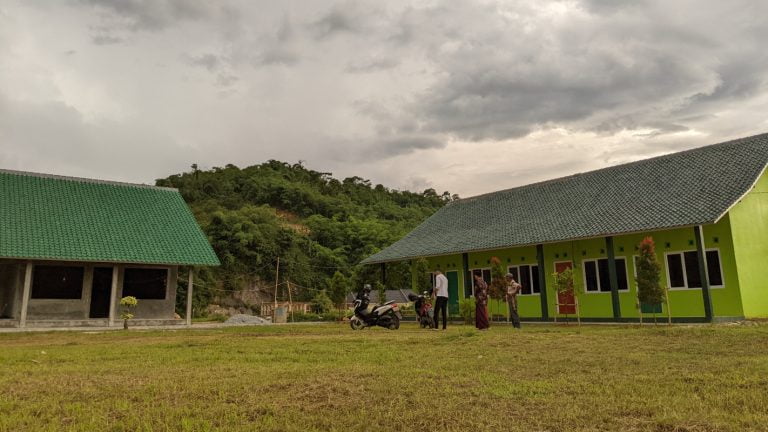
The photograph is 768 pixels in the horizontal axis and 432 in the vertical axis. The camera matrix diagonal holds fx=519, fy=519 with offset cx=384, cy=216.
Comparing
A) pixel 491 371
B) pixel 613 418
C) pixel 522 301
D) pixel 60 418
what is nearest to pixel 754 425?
pixel 613 418

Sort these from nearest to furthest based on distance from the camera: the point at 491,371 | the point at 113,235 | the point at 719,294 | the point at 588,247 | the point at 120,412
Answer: the point at 120,412 → the point at 491,371 → the point at 719,294 → the point at 588,247 → the point at 113,235

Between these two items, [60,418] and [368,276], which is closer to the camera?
[60,418]

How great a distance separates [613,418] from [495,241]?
16805mm

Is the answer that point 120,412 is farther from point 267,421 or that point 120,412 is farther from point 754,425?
point 754,425

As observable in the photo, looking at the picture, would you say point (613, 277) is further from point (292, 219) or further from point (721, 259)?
point (292, 219)

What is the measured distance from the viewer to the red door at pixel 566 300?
1877 centimetres

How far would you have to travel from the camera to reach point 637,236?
1709cm

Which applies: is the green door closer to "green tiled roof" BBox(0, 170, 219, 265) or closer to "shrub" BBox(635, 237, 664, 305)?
"shrub" BBox(635, 237, 664, 305)

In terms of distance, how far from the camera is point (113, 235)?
1991 centimetres

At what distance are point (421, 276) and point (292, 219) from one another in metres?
36.6

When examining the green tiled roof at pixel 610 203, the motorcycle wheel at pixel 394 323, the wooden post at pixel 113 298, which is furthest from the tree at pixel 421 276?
the wooden post at pixel 113 298

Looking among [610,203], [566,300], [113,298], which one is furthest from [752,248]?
[113,298]

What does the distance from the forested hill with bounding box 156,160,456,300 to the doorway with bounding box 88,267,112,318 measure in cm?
1307

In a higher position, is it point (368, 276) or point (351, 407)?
point (368, 276)
